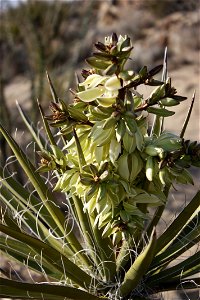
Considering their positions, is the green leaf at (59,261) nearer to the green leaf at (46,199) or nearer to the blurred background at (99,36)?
the green leaf at (46,199)

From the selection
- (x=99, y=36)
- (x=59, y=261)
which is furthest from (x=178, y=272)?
(x=99, y=36)

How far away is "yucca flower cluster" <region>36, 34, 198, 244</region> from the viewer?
3.91 ft

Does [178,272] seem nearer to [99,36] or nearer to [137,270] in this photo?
[137,270]

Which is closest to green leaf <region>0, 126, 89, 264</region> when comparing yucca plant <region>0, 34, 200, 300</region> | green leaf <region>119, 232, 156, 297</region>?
yucca plant <region>0, 34, 200, 300</region>

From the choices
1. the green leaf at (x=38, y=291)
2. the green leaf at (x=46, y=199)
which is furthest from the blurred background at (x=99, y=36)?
the green leaf at (x=38, y=291)

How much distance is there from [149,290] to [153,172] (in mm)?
484

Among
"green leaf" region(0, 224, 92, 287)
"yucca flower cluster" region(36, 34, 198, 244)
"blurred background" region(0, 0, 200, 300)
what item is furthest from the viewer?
"blurred background" region(0, 0, 200, 300)

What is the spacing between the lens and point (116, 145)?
123cm

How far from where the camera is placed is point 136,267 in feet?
4.47

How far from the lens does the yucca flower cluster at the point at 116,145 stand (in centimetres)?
119

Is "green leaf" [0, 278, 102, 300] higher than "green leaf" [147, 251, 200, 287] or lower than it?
higher

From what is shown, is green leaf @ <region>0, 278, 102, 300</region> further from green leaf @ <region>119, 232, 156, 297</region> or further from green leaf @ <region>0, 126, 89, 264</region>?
green leaf @ <region>0, 126, 89, 264</region>

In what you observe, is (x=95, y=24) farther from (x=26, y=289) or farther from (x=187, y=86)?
(x=26, y=289)

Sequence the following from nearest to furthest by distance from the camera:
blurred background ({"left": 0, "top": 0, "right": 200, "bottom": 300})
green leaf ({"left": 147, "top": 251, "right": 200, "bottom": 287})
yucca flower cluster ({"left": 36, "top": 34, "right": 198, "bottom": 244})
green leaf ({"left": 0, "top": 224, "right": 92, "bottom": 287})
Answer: yucca flower cluster ({"left": 36, "top": 34, "right": 198, "bottom": 244}) → green leaf ({"left": 0, "top": 224, "right": 92, "bottom": 287}) → green leaf ({"left": 147, "top": 251, "right": 200, "bottom": 287}) → blurred background ({"left": 0, "top": 0, "right": 200, "bottom": 300})
